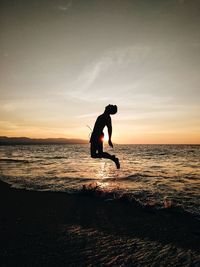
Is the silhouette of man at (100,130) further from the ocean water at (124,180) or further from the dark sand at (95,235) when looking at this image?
the ocean water at (124,180)

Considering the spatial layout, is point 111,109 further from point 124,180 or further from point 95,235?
point 124,180

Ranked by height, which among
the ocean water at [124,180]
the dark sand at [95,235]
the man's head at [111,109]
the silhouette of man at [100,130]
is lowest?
the ocean water at [124,180]

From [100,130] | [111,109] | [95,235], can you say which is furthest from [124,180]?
[95,235]

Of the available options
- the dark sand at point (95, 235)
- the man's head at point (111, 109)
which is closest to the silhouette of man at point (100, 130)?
the man's head at point (111, 109)

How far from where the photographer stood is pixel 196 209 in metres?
8.48

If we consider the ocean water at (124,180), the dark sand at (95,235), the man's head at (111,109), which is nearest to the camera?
the dark sand at (95,235)

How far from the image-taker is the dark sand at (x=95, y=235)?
4.23 metres

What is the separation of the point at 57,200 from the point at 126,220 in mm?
3224

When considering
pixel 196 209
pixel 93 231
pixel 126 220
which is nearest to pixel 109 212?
pixel 126 220

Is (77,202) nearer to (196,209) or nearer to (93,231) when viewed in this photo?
(93,231)

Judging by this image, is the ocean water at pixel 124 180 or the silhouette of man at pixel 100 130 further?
the ocean water at pixel 124 180

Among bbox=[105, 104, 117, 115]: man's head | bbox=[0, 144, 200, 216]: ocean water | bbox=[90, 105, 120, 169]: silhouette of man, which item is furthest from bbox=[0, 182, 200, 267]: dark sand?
bbox=[105, 104, 117, 115]: man's head

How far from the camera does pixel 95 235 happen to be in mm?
5312

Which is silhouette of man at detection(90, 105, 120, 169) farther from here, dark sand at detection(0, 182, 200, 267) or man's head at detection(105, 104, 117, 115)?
dark sand at detection(0, 182, 200, 267)
